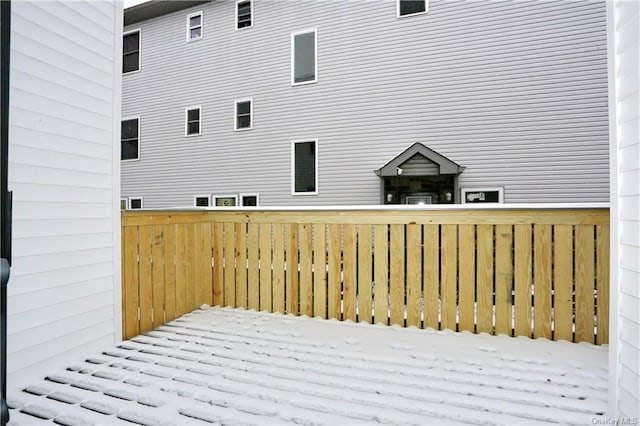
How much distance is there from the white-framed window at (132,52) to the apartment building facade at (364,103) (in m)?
0.05

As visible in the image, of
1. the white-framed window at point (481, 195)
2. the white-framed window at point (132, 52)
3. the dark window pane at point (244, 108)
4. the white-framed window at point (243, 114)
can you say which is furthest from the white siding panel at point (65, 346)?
the white-framed window at point (132, 52)

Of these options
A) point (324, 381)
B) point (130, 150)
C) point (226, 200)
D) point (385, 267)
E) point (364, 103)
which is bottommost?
point (324, 381)

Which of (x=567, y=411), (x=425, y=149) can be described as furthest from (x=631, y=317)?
(x=425, y=149)

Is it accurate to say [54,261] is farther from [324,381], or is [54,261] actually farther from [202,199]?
[202,199]

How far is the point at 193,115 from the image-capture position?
8367 millimetres

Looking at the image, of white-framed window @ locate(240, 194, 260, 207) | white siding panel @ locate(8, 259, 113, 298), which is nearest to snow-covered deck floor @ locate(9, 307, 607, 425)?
white siding panel @ locate(8, 259, 113, 298)

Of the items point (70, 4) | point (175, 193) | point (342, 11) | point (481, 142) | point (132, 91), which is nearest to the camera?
point (70, 4)

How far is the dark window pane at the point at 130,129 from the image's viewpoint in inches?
355

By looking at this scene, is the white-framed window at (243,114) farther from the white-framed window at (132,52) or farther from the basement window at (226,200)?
the white-framed window at (132,52)

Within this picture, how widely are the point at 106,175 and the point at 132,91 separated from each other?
7.88m

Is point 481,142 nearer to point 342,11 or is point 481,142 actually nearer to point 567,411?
point 342,11

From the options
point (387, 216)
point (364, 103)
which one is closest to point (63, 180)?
point (387, 216)

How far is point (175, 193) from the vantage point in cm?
844

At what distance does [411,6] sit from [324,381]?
23.0 ft
